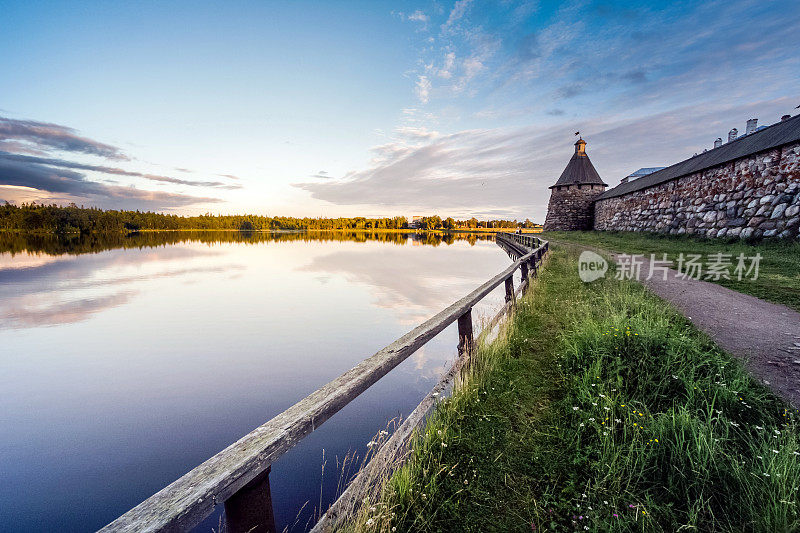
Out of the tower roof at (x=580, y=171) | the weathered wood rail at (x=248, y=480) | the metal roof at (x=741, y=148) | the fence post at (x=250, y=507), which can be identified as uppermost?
the tower roof at (x=580, y=171)

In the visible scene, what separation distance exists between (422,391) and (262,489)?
509 cm

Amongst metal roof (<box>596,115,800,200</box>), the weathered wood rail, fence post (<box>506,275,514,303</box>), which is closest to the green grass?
metal roof (<box>596,115,800,200</box>)

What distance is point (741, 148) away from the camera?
51.4 feet

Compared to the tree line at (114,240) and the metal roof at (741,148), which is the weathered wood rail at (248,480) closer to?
the metal roof at (741,148)

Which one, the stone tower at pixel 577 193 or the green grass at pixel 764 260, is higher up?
the stone tower at pixel 577 193

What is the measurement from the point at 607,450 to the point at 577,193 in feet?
140

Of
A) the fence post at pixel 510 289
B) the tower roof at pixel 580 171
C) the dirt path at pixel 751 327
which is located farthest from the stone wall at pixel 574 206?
the fence post at pixel 510 289

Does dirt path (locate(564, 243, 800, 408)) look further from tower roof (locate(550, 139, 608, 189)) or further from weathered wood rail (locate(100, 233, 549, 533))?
tower roof (locate(550, 139, 608, 189))

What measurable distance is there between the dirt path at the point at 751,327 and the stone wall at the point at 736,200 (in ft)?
30.2

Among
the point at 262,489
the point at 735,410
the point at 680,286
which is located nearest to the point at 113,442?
the point at 262,489

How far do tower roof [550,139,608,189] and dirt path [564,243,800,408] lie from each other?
115 ft

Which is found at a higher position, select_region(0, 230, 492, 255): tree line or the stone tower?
the stone tower

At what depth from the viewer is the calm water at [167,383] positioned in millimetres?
4281

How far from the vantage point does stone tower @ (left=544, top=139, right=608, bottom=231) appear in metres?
38.2
